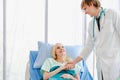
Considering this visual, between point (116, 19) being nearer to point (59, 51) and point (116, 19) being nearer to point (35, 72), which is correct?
point (59, 51)

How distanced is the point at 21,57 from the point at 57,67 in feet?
2.84

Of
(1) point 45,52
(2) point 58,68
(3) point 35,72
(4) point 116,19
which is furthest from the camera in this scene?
(1) point 45,52

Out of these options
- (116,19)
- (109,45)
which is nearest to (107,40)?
(109,45)

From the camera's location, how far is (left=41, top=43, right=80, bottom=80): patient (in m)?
→ 2.43

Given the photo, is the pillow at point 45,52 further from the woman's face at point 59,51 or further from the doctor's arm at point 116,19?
the doctor's arm at point 116,19

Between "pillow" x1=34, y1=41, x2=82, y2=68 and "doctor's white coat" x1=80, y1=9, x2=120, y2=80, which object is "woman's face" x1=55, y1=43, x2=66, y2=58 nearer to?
"pillow" x1=34, y1=41, x2=82, y2=68

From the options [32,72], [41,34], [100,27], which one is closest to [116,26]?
[100,27]

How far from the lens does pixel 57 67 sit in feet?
8.31

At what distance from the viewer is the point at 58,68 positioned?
245 centimetres

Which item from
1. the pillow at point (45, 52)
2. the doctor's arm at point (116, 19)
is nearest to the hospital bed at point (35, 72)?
the pillow at point (45, 52)

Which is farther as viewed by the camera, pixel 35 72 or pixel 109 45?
pixel 35 72

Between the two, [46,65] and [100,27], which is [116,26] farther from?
[46,65]

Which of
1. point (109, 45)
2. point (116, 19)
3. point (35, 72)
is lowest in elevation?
point (35, 72)

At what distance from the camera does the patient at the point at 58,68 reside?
2.43 metres
